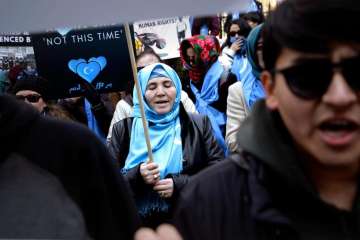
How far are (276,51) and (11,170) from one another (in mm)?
943

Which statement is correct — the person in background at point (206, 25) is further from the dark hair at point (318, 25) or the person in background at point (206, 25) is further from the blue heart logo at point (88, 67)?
the dark hair at point (318, 25)

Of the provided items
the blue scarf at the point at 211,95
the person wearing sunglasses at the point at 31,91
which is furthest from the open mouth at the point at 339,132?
the blue scarf at the point at 211,95

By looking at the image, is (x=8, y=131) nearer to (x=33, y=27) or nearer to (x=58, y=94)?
(x=33, y=27)

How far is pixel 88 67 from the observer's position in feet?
13.1

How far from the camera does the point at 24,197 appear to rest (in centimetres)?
191

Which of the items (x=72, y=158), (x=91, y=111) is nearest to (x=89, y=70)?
(x=91, y=111)

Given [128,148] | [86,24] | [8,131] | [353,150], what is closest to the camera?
[353,150]

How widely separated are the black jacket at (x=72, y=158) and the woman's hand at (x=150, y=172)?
86 centimetres

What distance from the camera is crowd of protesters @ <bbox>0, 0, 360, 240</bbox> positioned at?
4.27ft

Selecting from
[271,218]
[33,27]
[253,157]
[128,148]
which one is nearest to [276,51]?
[253,157]

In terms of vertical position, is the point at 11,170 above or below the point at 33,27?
below

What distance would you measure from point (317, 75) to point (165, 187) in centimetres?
174

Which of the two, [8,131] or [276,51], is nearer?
[276,51]

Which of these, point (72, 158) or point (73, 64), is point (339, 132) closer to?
point (72, 158)
